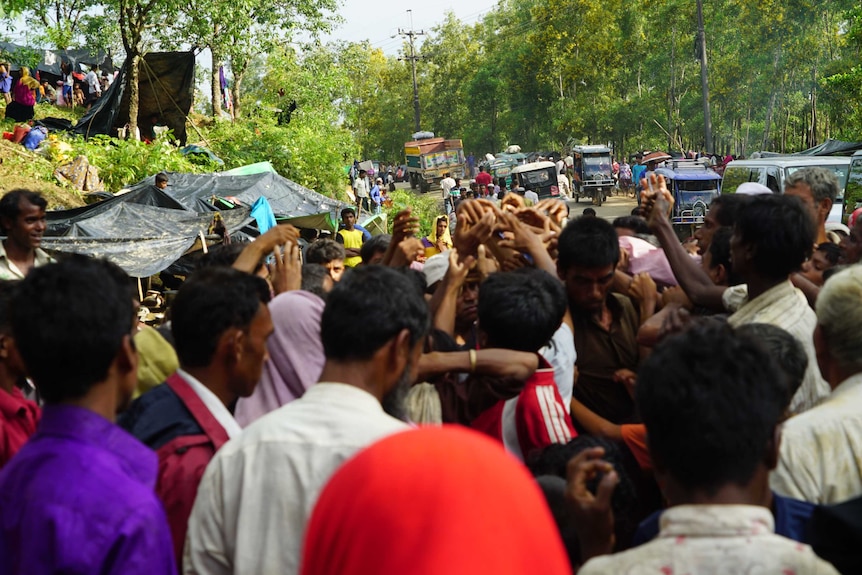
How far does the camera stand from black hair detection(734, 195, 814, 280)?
3.32 meters

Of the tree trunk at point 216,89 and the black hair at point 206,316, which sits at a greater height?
the tree trunk at point 216,89

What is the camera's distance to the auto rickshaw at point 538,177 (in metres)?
37.2

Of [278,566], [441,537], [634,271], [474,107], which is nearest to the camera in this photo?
[441,537]

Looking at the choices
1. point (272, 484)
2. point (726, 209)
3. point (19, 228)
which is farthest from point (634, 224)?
point (272, 484)

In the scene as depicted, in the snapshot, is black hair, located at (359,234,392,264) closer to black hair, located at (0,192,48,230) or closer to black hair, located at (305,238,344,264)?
black hair, located at (305,238,344,264)

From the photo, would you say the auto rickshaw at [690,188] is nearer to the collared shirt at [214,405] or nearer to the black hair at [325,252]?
the black hair at [325,252]

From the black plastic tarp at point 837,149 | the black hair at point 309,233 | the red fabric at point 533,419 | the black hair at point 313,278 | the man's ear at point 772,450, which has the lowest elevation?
the black plastic tarp at point 837,149

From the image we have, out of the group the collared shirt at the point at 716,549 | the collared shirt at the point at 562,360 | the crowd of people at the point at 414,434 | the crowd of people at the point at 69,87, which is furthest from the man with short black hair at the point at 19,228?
the crowd of people at the point at 69,87

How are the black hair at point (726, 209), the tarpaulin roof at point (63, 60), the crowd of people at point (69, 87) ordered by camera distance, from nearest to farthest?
the black hair at point (726, 209), the crowd of people at point (69, 87), the tarpaulin roof at point (63, 60)

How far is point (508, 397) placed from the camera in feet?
10.1

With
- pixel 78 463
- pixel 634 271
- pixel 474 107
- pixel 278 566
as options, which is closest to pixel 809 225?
pixel 634 271

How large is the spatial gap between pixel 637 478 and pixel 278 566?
1295 mm

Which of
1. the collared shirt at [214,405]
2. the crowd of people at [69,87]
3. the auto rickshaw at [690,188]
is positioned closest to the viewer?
the collared shirt at [214,405]

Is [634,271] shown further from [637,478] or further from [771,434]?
[771,434]
